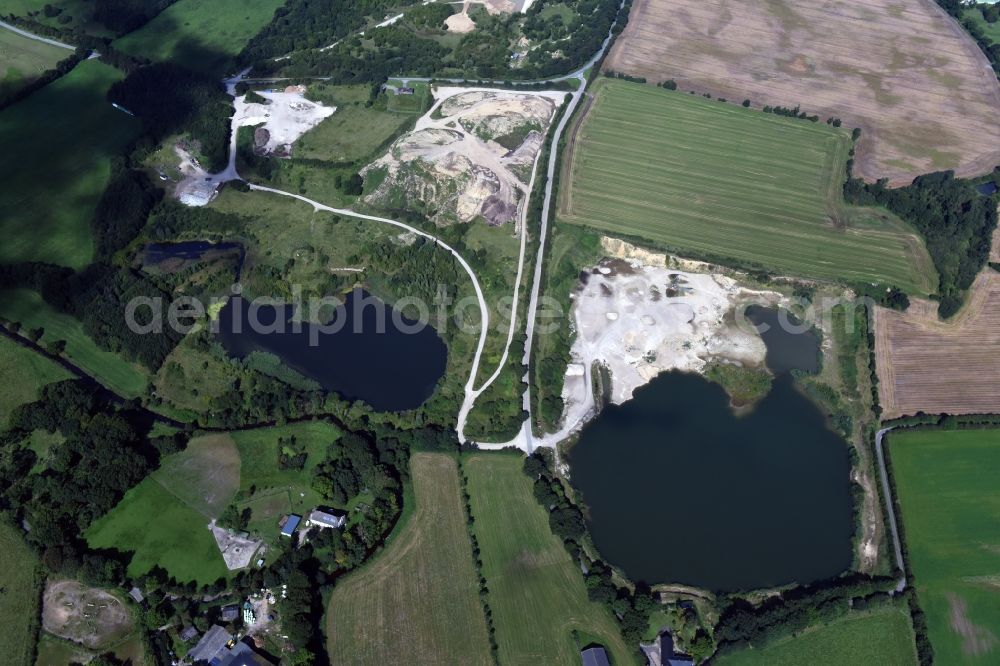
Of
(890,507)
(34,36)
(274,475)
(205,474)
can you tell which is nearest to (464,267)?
(274,475)

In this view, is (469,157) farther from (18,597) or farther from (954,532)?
(954,532)

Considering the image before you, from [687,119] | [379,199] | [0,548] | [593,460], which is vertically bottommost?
[0,548]

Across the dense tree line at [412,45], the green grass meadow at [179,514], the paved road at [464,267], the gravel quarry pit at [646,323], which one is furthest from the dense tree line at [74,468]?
the dense tree line at [412,45]

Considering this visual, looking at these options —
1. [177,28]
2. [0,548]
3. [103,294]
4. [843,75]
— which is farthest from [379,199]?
[843,75]

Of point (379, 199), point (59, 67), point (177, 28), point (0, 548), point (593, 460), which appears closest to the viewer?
point (0, 548)

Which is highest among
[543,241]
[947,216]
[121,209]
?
[947,216]

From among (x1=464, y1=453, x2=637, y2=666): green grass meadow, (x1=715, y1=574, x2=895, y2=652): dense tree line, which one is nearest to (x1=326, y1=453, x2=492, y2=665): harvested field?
(x1=464, y1=453, x2=637, y2=666): green grass meadow

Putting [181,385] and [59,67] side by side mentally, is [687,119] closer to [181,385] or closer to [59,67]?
[181,385]
